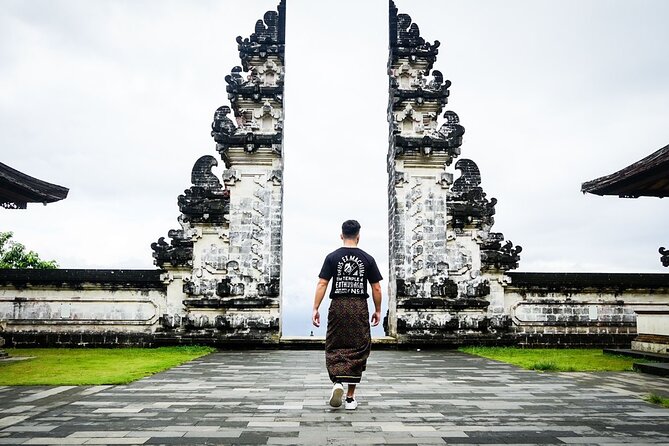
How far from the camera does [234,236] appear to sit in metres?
15.0

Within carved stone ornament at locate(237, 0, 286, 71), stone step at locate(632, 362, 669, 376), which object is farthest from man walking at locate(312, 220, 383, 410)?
carved stone ornament at locate(237, 0, 286, 71)

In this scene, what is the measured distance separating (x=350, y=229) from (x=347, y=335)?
1325 mm

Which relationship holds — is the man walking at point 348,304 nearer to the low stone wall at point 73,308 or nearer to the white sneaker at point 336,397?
the white sneaker at point 336,397

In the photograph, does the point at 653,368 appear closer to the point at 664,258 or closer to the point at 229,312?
the point at 664,258

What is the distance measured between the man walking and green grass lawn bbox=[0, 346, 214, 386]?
3291 mm

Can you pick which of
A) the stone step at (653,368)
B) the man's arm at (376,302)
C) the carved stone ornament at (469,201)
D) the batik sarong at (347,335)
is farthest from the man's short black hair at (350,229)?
the carved stone ornament at (469,201)

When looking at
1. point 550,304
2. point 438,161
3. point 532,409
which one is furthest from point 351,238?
point 550,304

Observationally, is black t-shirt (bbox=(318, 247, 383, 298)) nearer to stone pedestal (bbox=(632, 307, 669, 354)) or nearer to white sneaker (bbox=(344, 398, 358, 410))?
white sneaker (bbox=(344, 398, 358, 410))

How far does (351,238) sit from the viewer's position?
7059 millimetres

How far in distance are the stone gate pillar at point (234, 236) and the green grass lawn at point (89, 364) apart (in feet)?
3.86

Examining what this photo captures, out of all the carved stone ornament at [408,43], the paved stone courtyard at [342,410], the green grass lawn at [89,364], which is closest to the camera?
the paved stone courtyard at [342,410]

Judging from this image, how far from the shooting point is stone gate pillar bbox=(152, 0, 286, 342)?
14.6 metres

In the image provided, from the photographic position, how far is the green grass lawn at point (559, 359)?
32.4 feet

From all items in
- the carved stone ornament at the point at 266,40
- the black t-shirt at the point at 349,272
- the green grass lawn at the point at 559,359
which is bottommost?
the green grass lawn at the point at 559,359
